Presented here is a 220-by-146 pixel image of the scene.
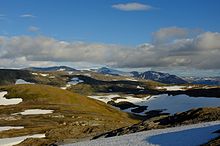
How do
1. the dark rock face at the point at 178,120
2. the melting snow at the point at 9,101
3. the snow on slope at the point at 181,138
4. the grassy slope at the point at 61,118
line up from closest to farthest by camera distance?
the snow on slope at the point at 181,138, the dark rock face at the point at 178,120, the grassy slope at the point at 61,118, the melting snow at the point at 9,101

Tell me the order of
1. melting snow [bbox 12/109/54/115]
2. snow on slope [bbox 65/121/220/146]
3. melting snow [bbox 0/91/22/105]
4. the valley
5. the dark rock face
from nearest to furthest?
snow on slope [bbox 65/121/220/146], the dark rock face, the valley, melting snow [bbox 12/109/54/115], melting snow [bbox 0/91/22/105]

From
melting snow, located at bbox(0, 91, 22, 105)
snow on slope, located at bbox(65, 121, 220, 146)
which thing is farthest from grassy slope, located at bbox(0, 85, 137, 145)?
snow on slope, located at bbox(65, 121, 220, 146)

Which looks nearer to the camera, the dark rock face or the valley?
the dark rock face

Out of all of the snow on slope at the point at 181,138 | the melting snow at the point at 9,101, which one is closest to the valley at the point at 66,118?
the melting snow at the point at 9,101

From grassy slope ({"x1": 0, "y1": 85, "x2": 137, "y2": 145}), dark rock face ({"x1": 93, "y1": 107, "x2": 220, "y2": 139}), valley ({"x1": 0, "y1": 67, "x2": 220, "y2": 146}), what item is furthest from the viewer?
grassy slope ({"x1": 0, "y1": 85, "x2": 137, "y2": 145})

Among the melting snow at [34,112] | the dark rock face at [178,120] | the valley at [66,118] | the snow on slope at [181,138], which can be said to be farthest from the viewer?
the melting snow at [34,112]

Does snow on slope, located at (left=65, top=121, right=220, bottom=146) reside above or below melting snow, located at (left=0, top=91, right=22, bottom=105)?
above

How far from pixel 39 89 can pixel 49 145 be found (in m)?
137

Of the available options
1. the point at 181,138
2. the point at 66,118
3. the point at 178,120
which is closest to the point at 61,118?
the point at 66,118

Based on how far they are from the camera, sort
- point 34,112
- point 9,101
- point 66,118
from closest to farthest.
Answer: point 66,118
point 34,112
point 9,101

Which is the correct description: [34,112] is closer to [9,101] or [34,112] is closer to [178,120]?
[9,101]

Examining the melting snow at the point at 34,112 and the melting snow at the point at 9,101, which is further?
the melting snow at the point at 9,101

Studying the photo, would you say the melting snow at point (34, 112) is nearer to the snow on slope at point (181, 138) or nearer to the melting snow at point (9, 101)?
the melting snow at point (9, 101)

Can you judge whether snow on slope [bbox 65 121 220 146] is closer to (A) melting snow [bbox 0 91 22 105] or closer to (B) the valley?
(B) the valley
